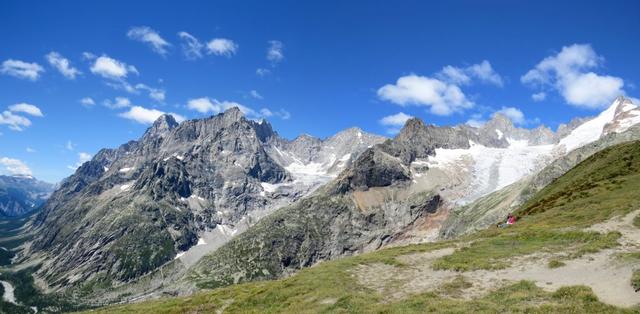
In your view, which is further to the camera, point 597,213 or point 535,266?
point 597,213

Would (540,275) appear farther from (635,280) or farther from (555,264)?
(635,280)

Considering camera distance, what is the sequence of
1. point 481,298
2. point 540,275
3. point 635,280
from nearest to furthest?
1. point 635,280
2. point 481,298
3. point 540,275

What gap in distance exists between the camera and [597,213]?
56.1 metres

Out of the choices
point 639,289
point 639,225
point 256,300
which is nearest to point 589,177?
point 639,225

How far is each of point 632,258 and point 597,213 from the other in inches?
1035

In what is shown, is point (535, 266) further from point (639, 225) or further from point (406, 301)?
point (639, 225)

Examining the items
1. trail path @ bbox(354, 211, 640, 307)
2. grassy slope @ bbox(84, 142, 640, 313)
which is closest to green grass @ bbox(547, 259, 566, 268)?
trail path @ bbox(354, 211, 640, 307)

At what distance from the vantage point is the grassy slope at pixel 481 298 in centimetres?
2747

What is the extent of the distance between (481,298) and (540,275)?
764 cm

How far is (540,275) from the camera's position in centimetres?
3400

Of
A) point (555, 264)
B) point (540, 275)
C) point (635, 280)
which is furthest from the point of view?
point (555, 264)

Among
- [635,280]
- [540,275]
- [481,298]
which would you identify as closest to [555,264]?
[540,275]

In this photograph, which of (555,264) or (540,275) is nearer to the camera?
(540,275)

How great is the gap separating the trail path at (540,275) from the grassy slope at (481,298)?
1.21m
